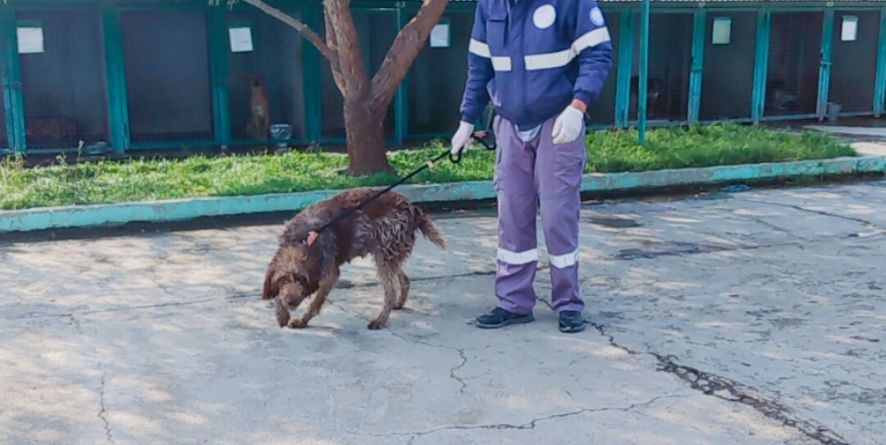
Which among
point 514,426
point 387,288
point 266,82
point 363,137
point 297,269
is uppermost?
point 266,82

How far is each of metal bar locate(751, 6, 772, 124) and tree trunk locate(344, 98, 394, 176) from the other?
696cm

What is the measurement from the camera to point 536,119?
4.97 metres

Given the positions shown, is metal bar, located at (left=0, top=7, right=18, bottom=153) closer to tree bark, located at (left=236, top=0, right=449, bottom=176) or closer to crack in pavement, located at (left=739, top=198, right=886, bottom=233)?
tree bark, located at (left=236, top=0, right=449, bottom=176)

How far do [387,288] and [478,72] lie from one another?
4.23 feet

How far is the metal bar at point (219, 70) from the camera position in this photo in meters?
11.4

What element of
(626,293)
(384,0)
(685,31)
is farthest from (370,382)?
(685,31)

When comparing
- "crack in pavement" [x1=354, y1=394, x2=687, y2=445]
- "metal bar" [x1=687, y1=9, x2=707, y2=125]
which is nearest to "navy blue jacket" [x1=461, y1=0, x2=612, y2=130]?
"crack in pavement" [x1=354, y1=394, x2=687, y2=445]

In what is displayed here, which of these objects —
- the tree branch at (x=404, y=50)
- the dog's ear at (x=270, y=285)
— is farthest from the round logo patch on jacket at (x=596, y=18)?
the tree branch at (x=404, y=50)

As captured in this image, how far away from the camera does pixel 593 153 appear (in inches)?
406

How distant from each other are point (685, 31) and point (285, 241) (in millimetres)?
10432

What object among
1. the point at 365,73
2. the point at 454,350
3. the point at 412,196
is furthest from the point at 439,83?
the point at 454,350

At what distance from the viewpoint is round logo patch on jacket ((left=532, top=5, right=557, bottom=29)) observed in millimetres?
4832

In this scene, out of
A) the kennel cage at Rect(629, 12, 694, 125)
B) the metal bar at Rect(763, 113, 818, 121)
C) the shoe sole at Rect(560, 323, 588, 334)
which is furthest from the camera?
the metal bar at Rect(763, 113, 818, 121)

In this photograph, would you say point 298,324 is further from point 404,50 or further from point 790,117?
point 790,117
